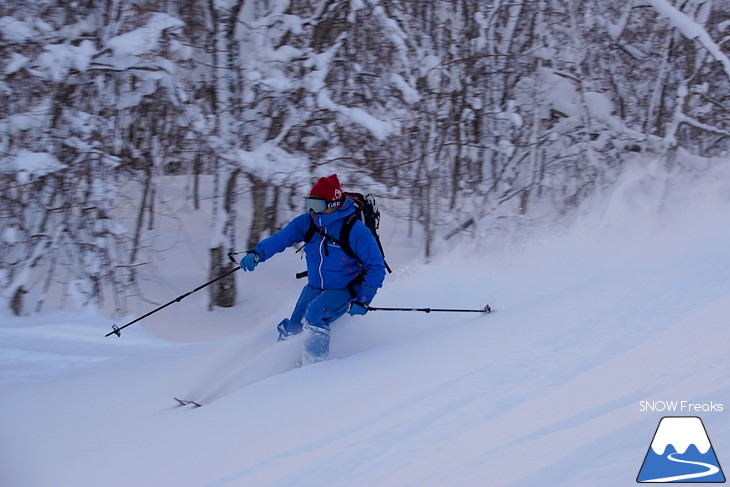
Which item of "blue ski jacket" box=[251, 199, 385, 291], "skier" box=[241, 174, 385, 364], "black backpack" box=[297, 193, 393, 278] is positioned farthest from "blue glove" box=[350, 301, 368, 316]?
"black backpack" box=[297, 193, 393, 278]

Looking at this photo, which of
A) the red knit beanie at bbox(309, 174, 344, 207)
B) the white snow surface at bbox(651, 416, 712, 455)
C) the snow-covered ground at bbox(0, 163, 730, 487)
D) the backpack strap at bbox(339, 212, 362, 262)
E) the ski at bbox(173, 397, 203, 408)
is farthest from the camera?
the backpack strap at bbox(339, 212, 362, 262)

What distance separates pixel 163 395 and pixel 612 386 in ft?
9.87

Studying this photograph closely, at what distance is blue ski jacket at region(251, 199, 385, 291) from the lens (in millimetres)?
4652

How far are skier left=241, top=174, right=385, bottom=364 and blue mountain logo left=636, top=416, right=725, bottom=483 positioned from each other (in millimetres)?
2272

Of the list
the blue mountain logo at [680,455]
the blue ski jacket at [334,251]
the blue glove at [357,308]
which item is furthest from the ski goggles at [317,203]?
the blue mountain logo at [680,455]

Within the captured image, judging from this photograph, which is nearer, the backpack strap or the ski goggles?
the ski goggles

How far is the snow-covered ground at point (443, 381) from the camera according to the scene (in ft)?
9.80

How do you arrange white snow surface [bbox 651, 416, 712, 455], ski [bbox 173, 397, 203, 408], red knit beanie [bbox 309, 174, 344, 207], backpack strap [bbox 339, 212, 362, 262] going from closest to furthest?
white snow surface [bbox 651, 416, 712, 455], ski [bbox 173, 397, 203, 408], red knit beanie [bbox 309, 174, 344, 207], backpack strap [bbox 339, 212, 362, 262]

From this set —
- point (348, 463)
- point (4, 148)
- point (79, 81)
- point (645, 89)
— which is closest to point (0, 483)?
point (348, 463)

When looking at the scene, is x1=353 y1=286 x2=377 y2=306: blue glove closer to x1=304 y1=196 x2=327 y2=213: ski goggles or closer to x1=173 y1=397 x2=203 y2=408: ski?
x1=304 y1=196 x2=327 y2=213: ski goggles

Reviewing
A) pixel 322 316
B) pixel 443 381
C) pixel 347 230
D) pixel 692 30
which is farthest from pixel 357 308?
pixel 692 30

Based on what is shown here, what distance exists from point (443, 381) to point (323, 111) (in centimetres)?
499

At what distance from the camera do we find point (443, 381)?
12.4 ft

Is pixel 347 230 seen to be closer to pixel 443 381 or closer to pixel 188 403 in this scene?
pixel 443 381
